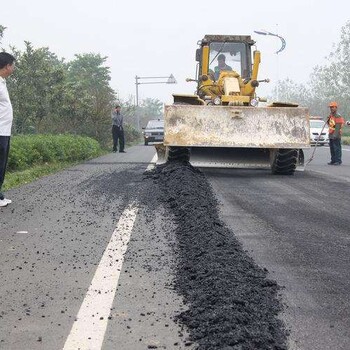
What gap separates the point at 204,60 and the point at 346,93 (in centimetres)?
6368

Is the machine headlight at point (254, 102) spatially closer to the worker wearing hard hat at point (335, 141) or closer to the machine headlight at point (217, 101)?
the machine headlight at point (217, 101)

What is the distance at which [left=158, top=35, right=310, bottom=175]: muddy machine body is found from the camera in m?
12.9

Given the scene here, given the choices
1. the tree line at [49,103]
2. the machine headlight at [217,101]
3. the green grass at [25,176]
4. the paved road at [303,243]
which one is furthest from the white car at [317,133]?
the paved road at [303,243]

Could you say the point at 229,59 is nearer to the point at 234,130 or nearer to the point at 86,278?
the point at 234,130

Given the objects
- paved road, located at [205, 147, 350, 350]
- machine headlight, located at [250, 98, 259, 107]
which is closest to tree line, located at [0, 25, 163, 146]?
machine headlight, located at [250, 98, 259, 107]

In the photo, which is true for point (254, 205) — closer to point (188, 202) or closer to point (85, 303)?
point (188, 202)

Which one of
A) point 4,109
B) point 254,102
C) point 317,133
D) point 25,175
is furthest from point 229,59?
point 317,133

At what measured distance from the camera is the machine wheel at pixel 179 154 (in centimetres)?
1358

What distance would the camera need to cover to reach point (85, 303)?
3.92m

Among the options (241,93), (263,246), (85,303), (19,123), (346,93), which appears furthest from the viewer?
(346,93)

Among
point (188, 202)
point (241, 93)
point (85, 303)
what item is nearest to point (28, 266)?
point (85, 303)

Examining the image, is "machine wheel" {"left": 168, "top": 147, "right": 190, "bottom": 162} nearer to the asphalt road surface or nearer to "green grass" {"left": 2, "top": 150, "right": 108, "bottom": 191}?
"green grass" {"left": 2, "top": 150, "right": 108, "bottom": 191}

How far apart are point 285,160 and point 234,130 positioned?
119cm

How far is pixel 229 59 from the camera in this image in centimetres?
1559
